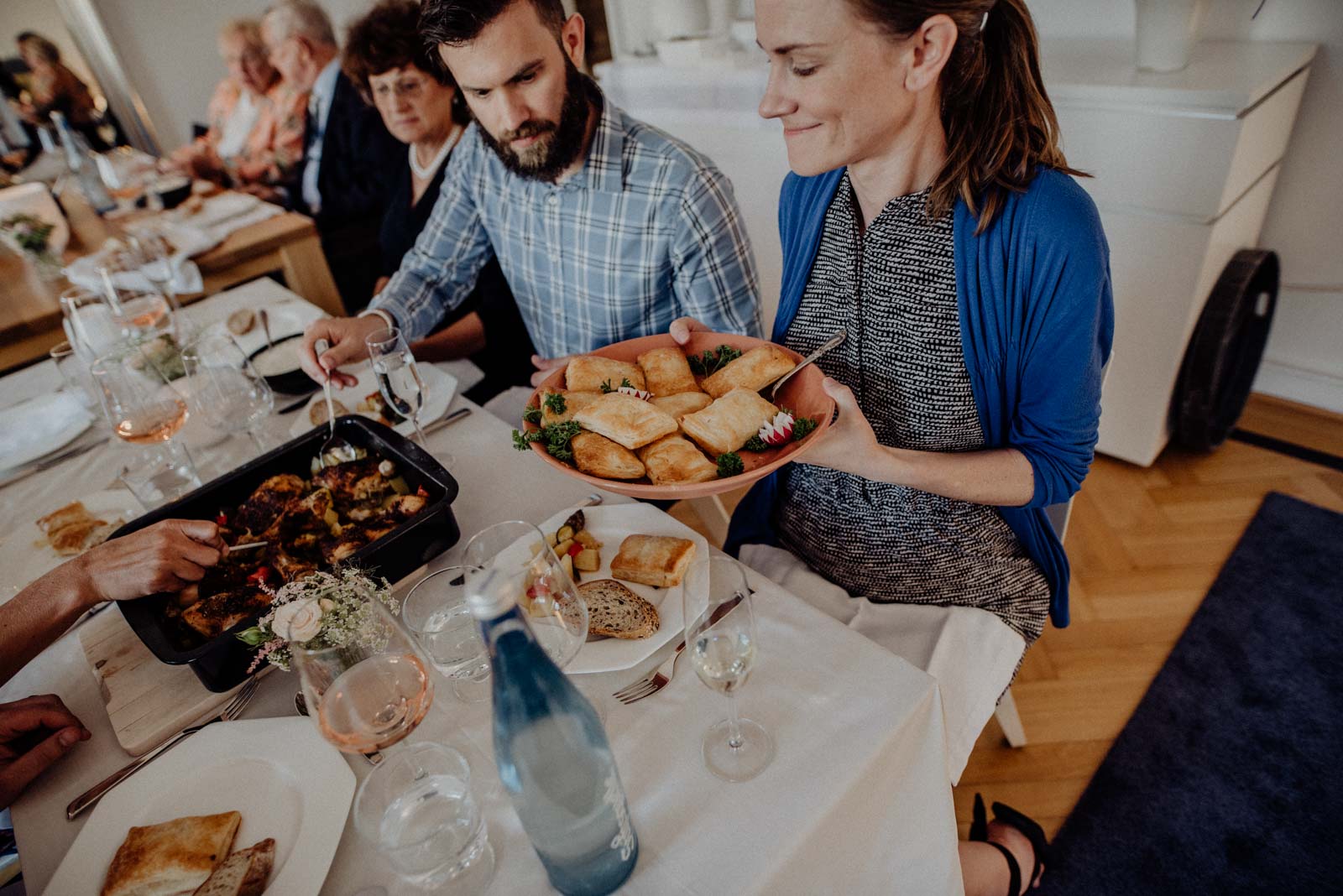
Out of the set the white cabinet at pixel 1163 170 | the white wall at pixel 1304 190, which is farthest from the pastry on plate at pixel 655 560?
the white wall at pixel 1304 190

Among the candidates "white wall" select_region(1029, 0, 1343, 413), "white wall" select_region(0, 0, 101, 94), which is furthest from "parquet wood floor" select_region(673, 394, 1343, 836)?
"white wall" select_region(0, 0, 101, 94)

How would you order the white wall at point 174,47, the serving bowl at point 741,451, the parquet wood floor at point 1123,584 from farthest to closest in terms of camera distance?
1. the white wall at point 174,47
2. the parquet wood floor at point 1123,584
3. the serving bowl at point 741,451

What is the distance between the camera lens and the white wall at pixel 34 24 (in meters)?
5.69

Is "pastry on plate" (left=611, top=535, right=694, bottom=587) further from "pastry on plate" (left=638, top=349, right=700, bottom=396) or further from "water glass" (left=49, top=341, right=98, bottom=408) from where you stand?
"water glass" (left=49, top=341, right=98, bottom=408)

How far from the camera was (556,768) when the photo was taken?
2.20 ft

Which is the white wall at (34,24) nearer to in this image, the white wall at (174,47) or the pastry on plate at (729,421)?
the white wall at (174,47)

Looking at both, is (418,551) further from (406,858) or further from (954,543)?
(954,543)

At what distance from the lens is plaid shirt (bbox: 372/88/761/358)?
5.20 ft

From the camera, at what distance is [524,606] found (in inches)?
29.4

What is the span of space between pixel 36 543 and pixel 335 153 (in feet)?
8.44

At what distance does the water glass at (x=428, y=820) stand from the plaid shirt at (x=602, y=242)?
1089 mm

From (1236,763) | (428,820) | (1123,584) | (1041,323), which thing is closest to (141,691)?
(428,820)

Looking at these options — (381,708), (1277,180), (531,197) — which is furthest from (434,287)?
(1277,180)

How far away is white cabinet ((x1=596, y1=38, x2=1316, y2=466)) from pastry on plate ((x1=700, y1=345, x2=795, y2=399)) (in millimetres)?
1269
